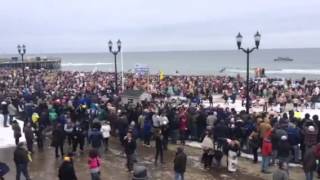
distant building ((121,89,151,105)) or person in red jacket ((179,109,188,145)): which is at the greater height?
distant building ((121,89,151,105))

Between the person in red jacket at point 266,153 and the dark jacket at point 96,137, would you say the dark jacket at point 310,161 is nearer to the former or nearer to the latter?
the person in red jacket at point 266,153

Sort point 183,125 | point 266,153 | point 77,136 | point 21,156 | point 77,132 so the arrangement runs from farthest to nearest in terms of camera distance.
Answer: point 183,125
point 77,136
point 77,132
point 266,153
point 21,156

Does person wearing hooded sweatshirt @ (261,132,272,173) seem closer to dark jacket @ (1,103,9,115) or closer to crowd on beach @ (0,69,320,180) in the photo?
crowd on beach @ (0,69,320,180)

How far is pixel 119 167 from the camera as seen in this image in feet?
51.6

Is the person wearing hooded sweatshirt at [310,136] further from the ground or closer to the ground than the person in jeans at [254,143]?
further from the ground

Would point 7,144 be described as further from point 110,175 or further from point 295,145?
point 295,145

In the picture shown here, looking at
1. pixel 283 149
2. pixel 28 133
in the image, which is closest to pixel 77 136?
pixel 28 133

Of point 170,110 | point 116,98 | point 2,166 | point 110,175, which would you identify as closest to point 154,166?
point 110,175

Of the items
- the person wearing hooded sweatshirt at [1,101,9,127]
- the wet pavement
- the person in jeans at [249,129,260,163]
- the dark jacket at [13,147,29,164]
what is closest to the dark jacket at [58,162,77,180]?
the dark jacket at [13,147,29,164]

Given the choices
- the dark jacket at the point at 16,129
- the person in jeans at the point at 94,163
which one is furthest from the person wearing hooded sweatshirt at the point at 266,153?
the dark jacket at the point at 16,129

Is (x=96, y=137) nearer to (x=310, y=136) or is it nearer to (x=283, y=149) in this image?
(x=283, y=149)

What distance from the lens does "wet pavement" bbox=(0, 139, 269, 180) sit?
48.0ft

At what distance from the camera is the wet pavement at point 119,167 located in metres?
14.6

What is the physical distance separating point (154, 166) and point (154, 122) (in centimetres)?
281
